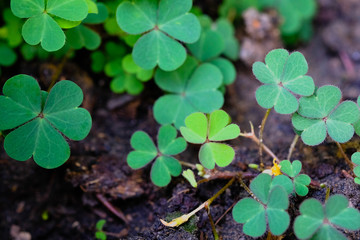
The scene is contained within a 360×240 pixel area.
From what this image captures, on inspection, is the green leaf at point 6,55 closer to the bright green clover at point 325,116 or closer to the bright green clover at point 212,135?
the bright green clover at point 212,135

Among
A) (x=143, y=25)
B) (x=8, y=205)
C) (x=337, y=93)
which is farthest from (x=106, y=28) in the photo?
(x=337, y=93)

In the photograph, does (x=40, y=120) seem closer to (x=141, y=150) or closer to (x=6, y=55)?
(x=141, y=150)

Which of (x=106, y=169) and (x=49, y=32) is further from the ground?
(x=49, y=32)

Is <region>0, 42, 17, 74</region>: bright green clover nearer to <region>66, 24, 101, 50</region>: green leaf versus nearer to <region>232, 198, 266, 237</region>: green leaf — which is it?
<region>66, 24, 101, 50</region>: green leaf

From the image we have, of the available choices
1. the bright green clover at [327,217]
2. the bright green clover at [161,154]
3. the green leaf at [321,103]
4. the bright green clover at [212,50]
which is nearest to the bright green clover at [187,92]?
the bright green clover at [212,50]

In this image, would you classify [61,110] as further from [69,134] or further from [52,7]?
[52,7]

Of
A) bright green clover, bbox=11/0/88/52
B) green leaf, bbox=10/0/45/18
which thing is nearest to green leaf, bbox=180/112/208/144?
bright green clover, bbox=11/0/88/52

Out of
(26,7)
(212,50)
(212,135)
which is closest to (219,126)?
(212,135)
